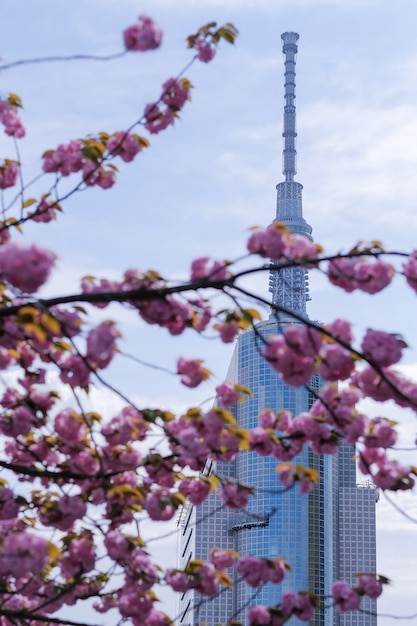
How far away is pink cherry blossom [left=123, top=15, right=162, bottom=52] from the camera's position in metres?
9.58

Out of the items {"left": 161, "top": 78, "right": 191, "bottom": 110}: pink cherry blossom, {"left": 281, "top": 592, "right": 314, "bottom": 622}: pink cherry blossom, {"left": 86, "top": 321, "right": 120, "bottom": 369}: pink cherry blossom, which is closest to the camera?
{"left": 86, "top": 321, "right": 120, "bottom": 369}: pink cherry blossom

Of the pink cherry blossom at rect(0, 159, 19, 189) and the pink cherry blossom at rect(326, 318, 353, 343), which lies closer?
the pink cherry blossom at rect(326, 318, 353, 343)

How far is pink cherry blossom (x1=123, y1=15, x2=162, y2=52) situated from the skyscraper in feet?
405

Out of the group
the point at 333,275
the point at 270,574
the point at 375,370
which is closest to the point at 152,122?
the point at 333,275

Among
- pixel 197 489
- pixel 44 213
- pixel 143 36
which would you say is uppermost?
pixel 143 36

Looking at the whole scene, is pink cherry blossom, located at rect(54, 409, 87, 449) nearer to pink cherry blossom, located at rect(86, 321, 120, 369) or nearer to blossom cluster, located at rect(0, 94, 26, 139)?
pink cherry blossom, located at rect(86, 321, 120, 369)

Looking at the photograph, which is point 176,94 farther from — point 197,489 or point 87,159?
point 197,489

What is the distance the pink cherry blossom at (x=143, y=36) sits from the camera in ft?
31.4

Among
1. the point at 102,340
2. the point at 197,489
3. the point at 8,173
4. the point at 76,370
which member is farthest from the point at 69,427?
the point at 8,173

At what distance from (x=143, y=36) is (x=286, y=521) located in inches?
5574

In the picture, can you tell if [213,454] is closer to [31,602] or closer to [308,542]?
[31,602]

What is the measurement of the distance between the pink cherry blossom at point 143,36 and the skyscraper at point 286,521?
405 ft

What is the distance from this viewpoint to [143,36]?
958 cm

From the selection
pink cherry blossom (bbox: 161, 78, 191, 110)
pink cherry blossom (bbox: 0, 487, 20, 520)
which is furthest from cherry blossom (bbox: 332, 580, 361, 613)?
pink cherry blossom (bbox: 161, 78, 191, 110)
